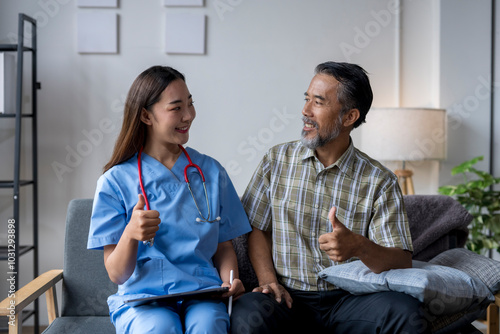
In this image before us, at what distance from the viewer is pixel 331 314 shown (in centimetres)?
175

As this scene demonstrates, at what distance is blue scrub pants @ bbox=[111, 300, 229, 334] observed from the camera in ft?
4.80

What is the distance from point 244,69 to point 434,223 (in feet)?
4.96

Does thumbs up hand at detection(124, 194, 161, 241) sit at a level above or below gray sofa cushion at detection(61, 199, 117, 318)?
above

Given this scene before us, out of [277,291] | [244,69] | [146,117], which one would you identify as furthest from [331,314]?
[244,69]

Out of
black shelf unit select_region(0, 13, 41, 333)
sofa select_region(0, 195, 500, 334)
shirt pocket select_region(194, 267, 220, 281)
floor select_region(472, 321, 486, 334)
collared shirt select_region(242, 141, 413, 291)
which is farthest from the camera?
floor select_region(472, 321, 486, 334)

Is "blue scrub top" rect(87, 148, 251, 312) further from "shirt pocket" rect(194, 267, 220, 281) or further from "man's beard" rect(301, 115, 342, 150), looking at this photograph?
"man's beard" rect(301, 115, 342, 150)

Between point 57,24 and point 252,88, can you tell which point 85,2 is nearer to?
point 57,24

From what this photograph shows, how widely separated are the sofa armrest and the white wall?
3.93 feet

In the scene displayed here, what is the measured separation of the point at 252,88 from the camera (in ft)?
10.2

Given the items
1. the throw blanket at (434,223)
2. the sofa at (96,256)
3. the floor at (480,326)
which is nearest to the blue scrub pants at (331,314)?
the sofa at (96,256)

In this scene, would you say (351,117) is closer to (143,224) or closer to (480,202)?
(143,224)

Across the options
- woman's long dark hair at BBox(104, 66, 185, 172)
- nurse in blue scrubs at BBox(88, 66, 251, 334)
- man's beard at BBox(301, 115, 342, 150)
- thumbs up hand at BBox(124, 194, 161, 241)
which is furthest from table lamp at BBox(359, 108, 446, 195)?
thumbs up hand at BBox(124, 194, 161, 241)

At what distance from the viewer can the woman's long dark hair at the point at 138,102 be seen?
170cm

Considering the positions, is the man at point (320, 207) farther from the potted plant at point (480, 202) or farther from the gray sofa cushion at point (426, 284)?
the potted plant at point (480, 202)
